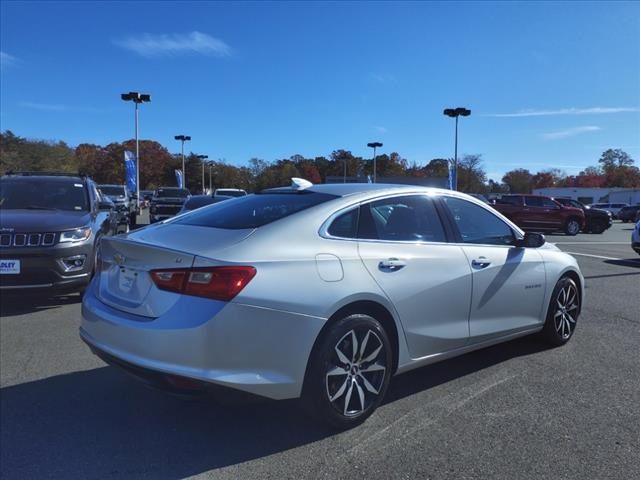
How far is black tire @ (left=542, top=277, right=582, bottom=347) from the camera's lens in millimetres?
5105

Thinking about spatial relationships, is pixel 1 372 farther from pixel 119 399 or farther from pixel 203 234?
pixel 203 234

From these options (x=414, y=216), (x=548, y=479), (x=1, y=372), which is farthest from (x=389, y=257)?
(x=1, y=372)

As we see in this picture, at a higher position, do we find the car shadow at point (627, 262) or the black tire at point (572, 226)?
the black tire at point (572, 226)

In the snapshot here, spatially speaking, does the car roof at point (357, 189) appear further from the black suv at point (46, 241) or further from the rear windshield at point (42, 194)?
the rear windshield at point (42, 194)

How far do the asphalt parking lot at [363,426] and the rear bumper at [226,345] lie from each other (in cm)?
20

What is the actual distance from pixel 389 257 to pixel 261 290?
1.04 metres

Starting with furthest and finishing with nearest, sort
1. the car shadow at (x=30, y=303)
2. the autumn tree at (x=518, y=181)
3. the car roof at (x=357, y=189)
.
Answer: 1. the autumn tree at (x=518, y=181)
2. the car shadow at (x=30, y=303)
3. the car roof at (x=357, y=189)

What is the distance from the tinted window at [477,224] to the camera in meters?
4.37

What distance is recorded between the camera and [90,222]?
7137mm

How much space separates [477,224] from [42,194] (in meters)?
6.44

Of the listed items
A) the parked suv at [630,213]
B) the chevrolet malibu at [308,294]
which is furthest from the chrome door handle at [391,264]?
the parked suv at [630,213]

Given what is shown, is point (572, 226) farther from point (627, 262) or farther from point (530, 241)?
point (530, 241)

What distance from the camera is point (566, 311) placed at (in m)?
5.30

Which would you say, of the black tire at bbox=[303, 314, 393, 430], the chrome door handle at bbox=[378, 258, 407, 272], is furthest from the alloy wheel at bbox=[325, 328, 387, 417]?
the chrome door handle at bbox=[378, 258, 407, 272]
